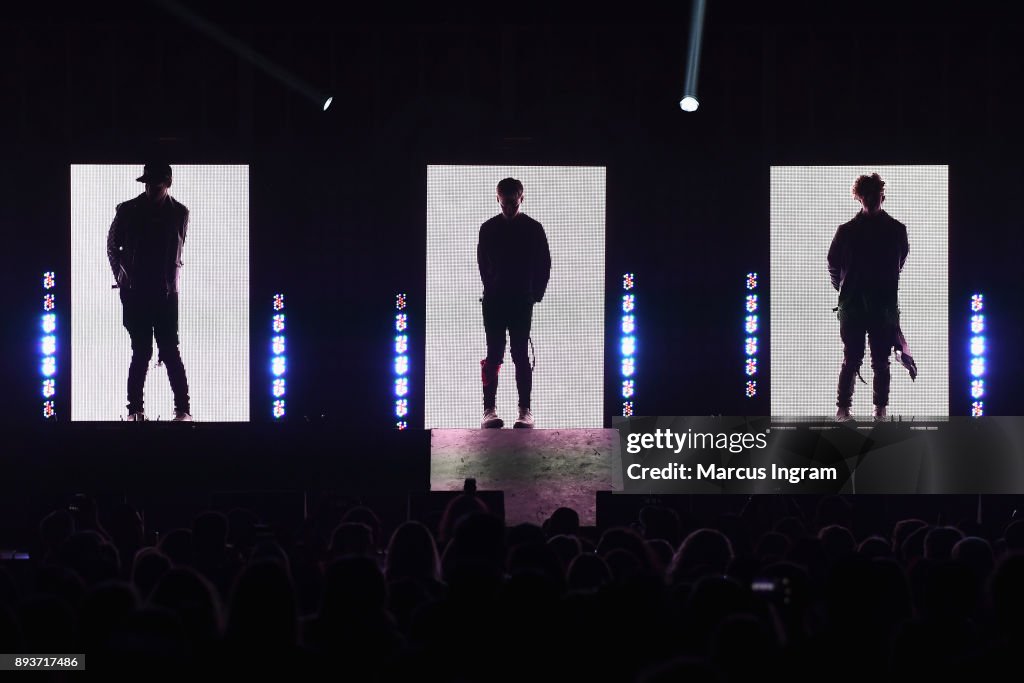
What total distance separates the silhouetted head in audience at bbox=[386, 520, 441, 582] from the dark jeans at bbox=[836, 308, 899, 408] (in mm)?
7883

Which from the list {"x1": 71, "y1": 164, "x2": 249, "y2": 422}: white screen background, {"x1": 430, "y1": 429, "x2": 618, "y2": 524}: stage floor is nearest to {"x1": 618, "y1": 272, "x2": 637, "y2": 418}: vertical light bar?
{"x1": 430, "y1": 429, "x2": 618, "y2": 524}: stage floor

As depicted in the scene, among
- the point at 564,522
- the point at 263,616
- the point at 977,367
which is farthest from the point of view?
the point at 977,367

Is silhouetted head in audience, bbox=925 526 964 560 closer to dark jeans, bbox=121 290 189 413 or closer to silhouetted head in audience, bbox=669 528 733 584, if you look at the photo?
silhouetted head in audience, bbox=669 528 733 584

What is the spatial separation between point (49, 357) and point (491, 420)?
5171 millimetres

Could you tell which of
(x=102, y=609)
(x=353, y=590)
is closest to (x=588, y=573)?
(x=353, y=590)

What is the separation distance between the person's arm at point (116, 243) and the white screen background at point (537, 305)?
11.6 ft

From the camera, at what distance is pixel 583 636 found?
142 inches

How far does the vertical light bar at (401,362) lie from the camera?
493 inches

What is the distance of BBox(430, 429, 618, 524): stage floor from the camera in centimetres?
1227

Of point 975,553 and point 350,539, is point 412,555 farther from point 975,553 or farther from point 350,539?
point 975,553

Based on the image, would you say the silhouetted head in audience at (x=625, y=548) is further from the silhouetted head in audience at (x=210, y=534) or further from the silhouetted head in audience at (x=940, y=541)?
the silhouetted head in audience at (x=210, y=534)

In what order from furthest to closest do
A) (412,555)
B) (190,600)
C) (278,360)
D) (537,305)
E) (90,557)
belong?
1. (278,360)
2. (537,305)
3. (412,555)
4. (90,557)
5. (190,600)

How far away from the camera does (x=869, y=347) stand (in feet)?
41.0

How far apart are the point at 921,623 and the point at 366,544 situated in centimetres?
374
